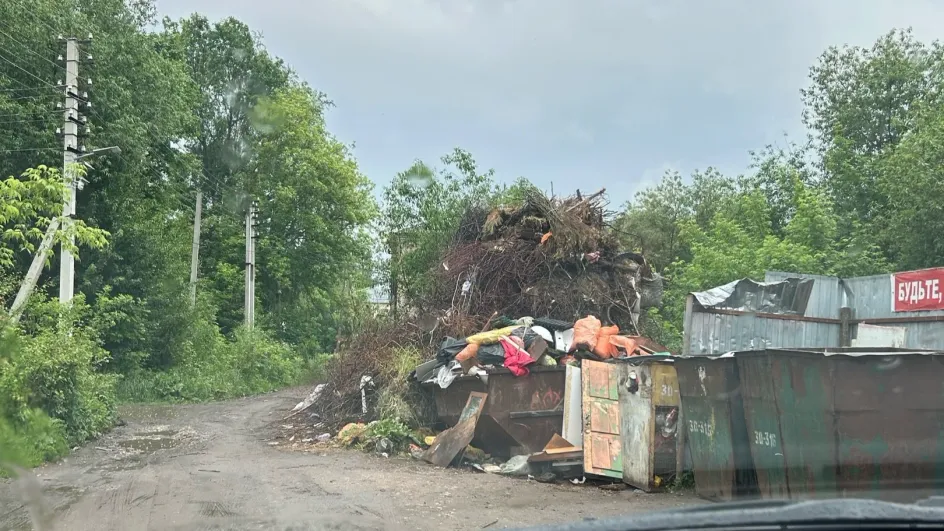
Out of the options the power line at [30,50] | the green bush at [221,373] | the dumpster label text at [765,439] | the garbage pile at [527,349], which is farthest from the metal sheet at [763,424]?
the power line at [30,50]

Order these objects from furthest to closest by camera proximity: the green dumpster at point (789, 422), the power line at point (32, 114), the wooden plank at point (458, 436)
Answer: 1. the power line at point (32, 114)
2. the wooden plank at point (458, 436)
3. the green dumpster at point (789, 422)

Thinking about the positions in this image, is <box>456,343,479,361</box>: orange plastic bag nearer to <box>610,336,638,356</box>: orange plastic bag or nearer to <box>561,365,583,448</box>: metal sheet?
<box>561,365,583,448</box>: metal sheet

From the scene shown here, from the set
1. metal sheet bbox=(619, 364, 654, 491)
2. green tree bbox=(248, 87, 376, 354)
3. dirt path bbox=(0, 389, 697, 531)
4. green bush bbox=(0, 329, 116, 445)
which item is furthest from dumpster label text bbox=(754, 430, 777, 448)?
green tree bbox=(248, 87, 376, 354)

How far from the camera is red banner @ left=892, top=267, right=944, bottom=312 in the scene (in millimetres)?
11969

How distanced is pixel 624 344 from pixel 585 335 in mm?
639

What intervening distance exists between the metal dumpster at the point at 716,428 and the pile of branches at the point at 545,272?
536cm

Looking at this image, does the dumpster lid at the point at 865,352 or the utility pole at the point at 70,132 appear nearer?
the dumpster lid at the point at 865,352

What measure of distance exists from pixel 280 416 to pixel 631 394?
10.6 metres

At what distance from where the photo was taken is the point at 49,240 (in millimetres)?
11648

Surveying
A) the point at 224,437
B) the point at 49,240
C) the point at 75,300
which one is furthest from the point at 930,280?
the point at 75,300

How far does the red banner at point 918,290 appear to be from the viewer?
39.3 ft

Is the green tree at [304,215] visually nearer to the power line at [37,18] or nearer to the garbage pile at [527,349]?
the power line at [37,18]

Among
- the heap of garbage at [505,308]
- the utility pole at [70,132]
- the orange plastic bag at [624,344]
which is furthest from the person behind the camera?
the utility pole at [70,132]

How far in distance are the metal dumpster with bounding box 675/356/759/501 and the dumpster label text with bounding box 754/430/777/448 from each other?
289 mm
